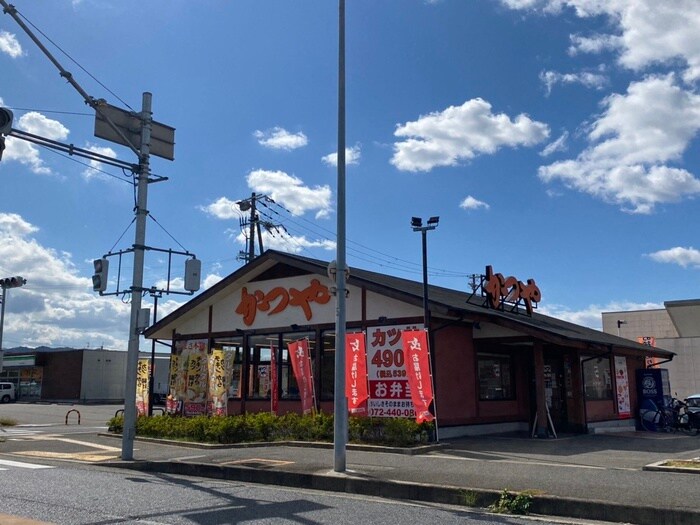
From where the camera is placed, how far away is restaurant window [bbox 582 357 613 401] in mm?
20781

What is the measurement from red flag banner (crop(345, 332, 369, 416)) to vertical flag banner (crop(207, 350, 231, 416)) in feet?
16.9

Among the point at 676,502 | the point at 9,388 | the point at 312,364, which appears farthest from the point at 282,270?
the point at 9,388

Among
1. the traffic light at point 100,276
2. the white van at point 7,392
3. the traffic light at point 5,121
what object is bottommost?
the white van at point 7,392

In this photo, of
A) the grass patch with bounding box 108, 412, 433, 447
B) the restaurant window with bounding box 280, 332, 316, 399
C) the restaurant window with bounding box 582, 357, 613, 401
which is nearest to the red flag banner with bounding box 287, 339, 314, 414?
the grass patch with bounding box 108, 412, 433, 447

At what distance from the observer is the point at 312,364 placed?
19969 mm

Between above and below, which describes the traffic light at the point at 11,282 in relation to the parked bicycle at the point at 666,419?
above

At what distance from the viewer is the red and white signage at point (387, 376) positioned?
17203 mm

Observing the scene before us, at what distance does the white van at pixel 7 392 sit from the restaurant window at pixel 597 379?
51626 millimetres

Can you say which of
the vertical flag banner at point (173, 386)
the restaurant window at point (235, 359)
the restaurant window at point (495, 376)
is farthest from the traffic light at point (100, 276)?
the restaurant window at point (495, 376)

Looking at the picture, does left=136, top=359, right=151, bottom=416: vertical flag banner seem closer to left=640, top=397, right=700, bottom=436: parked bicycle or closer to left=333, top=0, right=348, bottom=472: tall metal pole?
left=333, top=0, right=348, bottom=472: tall metal pole

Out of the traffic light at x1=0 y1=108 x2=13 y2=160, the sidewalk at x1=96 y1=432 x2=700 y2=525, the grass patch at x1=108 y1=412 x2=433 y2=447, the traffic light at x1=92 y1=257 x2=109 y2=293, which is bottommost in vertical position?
the sidewalk at x1=96 y1=432 x2=700 y2=525

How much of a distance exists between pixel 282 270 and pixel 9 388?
151 feet

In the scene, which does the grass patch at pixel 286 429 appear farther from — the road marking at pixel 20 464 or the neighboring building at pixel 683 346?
the neighboring building at pixel 683 346

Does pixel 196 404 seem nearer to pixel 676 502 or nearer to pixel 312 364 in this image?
pixel 312 364
